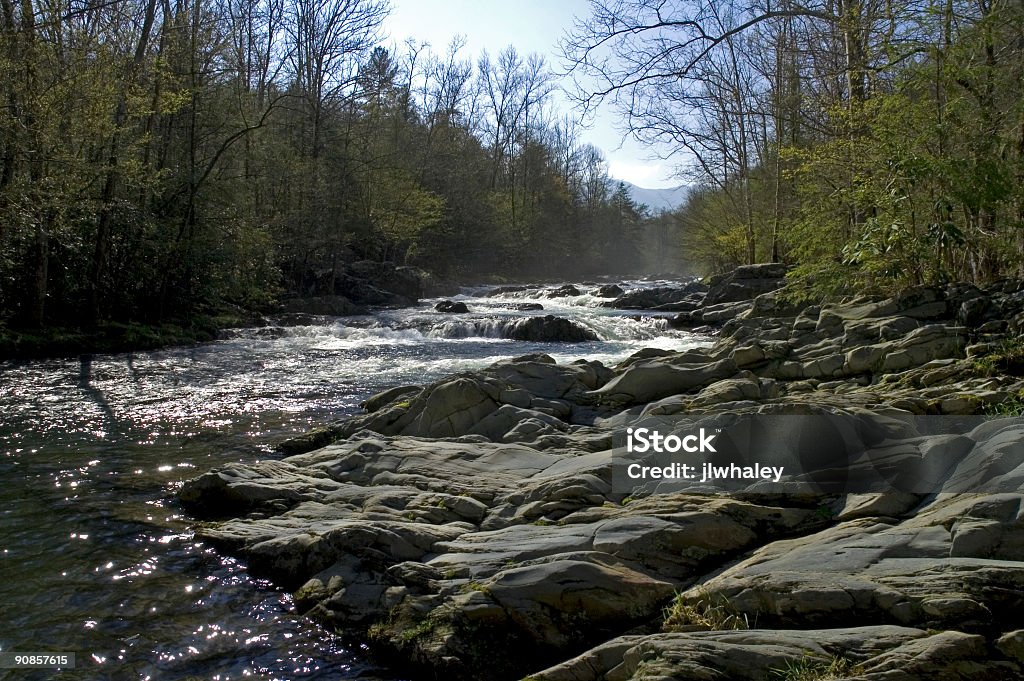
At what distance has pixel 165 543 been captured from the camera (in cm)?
494

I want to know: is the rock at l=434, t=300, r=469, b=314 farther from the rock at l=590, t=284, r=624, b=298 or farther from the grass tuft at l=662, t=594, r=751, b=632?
the grass tuft at l=662, t=594, r=751, b=632

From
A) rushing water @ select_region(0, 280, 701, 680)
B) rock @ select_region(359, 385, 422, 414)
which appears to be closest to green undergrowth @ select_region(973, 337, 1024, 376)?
rushing water @ select_region(0, 280, 701, 680)

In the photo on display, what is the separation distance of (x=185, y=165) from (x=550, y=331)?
10.5 m

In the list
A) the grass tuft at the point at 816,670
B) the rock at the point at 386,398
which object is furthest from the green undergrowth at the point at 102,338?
the grass tuft at the point at 816,670

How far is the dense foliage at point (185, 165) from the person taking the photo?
39.5 feet

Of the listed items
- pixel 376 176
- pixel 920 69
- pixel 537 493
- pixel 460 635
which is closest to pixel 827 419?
pixel 537 493

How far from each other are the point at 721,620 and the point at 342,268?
2466 centimetres

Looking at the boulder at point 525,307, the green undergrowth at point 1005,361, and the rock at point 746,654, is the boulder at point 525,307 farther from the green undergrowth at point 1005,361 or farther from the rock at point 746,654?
the rock at point 746,654

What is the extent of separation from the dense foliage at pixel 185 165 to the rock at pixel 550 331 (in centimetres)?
797

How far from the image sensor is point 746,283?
66.3ft

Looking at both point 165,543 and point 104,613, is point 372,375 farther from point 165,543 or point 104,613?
point 104,613

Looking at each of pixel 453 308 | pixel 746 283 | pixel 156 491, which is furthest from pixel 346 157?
pixel 156 491

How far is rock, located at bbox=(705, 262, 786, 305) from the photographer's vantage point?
1972cm

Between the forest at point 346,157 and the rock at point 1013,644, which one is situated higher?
the forest at point 346,157
